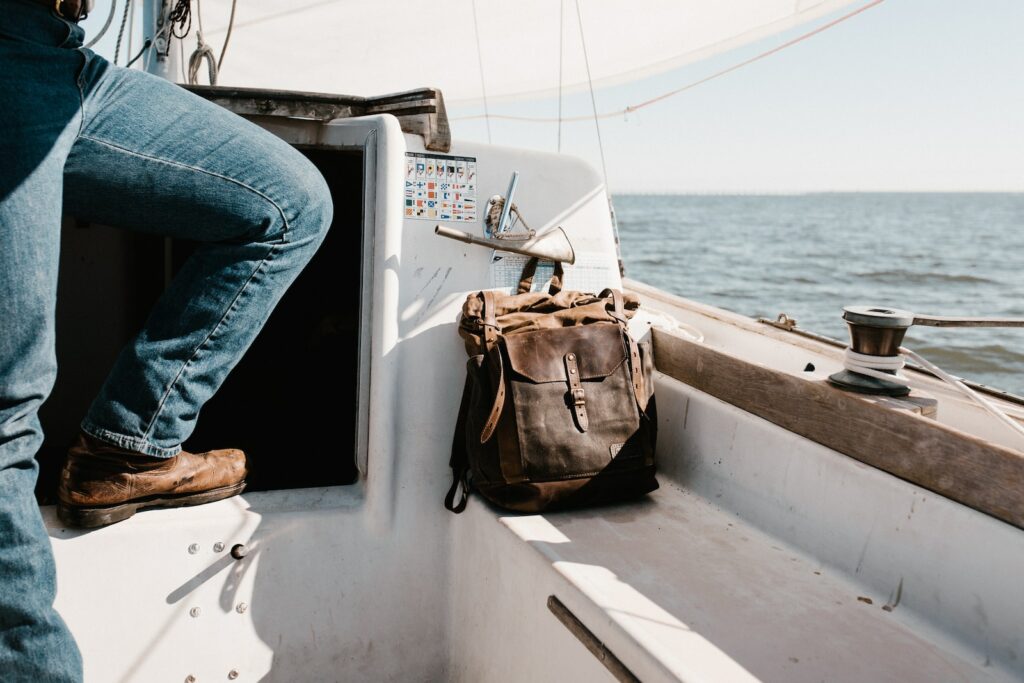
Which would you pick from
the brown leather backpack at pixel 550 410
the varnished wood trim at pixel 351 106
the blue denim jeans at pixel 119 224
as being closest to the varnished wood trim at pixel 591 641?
the brown leather backpack at pixel 550 410

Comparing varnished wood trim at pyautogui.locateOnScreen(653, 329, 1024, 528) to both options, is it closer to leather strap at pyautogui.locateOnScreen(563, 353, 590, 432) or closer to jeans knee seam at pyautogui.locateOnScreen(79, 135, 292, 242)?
leather strap at pyautogui.locateOnScreen(563, 353, 590, 432)

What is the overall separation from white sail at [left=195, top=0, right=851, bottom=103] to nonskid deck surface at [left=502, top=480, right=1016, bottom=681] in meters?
4.54

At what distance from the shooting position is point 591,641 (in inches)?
48.4

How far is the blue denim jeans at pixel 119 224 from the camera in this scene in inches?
39.8

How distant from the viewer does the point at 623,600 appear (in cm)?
127

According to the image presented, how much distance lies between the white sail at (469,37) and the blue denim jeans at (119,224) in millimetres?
4521

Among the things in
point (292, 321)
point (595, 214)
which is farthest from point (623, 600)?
point (292, 321)

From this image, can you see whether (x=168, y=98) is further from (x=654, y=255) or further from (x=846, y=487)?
(x=654, y=255)

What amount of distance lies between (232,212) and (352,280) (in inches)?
84.4

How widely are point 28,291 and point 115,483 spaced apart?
0.53 meters

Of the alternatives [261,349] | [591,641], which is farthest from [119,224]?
[261,349]

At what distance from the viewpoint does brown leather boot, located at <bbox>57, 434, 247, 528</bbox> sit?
1401mm

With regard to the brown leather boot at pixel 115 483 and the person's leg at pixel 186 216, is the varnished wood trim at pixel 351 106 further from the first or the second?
the brown leather boot at pixel 115 483

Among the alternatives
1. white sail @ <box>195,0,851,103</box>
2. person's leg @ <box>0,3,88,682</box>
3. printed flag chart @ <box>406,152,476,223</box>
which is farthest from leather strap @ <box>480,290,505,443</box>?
white sail @ <box>195,0,851,103</box>
